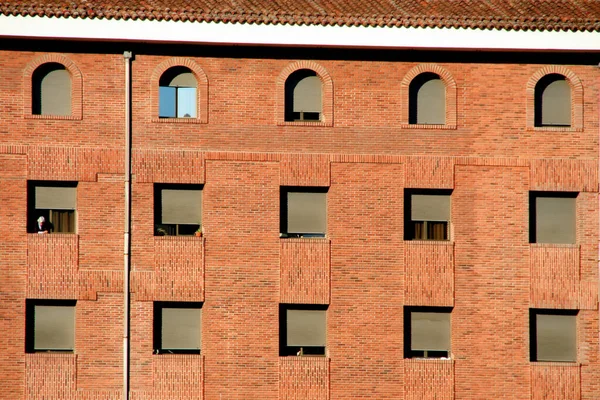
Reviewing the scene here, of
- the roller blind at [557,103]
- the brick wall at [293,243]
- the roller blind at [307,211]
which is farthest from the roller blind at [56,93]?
the roller blind at [557,103]

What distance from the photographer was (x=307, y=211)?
21.8m

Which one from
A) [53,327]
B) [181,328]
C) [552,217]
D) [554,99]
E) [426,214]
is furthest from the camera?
[554,99]

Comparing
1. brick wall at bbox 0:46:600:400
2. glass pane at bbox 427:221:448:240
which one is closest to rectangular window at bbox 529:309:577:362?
brick wall at bbox 0:46:600:400

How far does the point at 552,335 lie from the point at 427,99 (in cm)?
541

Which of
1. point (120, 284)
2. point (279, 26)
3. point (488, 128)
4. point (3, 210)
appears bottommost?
point (120, 284)

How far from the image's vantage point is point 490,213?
21828 mm

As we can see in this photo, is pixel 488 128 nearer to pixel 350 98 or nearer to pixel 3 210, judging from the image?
pixel 350 98

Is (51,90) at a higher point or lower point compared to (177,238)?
higher

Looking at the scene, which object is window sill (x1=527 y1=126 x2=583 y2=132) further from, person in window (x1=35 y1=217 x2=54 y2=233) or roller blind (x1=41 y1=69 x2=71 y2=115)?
person in window (x1=35 y1=217 x2=54 y2=233)

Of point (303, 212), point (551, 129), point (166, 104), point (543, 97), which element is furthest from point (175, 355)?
point (543, 97)

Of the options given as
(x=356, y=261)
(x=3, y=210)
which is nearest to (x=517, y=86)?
(x=356, y=261)

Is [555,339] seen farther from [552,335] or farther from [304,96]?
[304,96]

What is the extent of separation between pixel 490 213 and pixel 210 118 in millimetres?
5939

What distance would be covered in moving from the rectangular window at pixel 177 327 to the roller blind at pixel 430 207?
4748 millimetres
